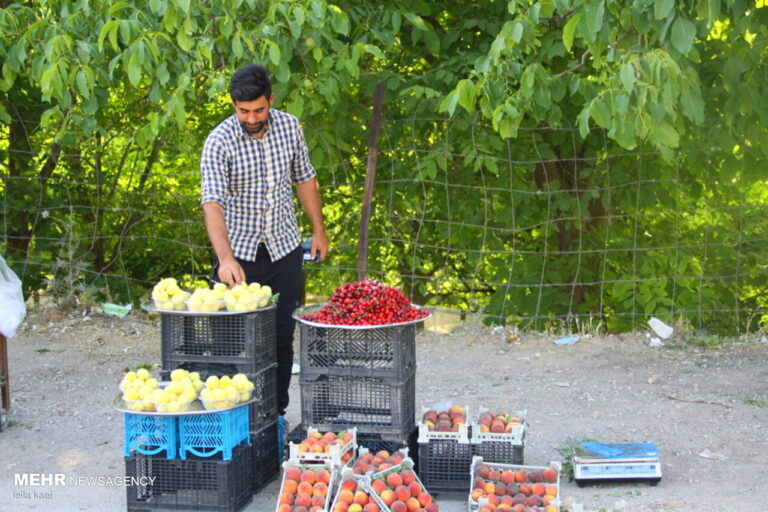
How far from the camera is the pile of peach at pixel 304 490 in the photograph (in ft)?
12.5

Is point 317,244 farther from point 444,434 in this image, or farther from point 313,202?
point 444,434

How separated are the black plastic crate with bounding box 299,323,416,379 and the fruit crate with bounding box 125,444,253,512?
0.54 m

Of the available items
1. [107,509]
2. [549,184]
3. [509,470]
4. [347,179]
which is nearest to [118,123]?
[347,179]

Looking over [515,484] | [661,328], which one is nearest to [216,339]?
[515,484]

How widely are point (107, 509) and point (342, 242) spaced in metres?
4.24

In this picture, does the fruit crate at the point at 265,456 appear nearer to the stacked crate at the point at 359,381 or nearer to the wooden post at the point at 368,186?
the stacked crate at the point at 359,381

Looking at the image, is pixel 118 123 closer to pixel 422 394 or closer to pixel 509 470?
pixel 422 394

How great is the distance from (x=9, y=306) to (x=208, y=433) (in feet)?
6.00

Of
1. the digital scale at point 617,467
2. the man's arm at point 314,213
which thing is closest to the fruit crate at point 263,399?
the man's arm at point 314,213

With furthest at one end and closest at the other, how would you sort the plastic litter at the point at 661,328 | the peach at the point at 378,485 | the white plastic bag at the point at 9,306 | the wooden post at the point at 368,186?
the wooden post at the point at 368,186, the plastic litter at the point at 661,328, the white plastic bag at the point at 9,306, the peach at the point at 378,485

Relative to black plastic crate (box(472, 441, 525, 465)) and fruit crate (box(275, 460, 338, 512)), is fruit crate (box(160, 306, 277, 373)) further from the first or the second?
black plastic crate (box(472, 441, 525, 465))

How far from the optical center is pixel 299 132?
16.0 ft

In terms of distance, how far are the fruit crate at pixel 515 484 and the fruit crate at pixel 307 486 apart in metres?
0.60

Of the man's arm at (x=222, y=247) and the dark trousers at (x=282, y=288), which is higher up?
the man's arm at (x=222, y=247)
